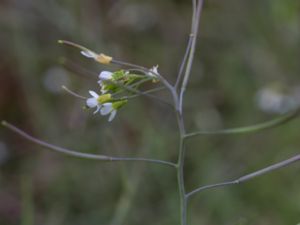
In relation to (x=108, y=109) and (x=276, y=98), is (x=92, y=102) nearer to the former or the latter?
(x=108, y=109)

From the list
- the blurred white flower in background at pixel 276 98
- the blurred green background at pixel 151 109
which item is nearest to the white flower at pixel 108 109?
the blurred green background at pixel 151 109

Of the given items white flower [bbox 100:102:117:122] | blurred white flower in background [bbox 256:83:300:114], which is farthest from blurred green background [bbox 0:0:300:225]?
white flower [bbox 100:102:117:122]

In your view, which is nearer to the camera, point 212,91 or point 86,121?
point 86,121

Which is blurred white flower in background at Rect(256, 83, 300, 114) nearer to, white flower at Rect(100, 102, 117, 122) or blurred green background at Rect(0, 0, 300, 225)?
blurred green background at Rect(0, 0, 300, 225)

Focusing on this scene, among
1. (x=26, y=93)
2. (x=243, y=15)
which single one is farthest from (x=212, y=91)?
(x=26, y=93)

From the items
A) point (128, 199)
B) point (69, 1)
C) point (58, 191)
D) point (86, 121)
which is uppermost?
point (69, 1)

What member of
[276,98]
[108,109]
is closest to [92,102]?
[108,109]

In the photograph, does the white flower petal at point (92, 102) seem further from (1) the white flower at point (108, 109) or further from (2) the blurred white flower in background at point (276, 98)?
(2) the blurred white flower in background at point (276, 98)

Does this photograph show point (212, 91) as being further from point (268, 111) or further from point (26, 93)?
point (26, 93)

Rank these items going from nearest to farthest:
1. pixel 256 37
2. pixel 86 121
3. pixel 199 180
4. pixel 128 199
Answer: pixel 128 199 < pixel 199 180 < pixel 86 121 < pixel 256 37
